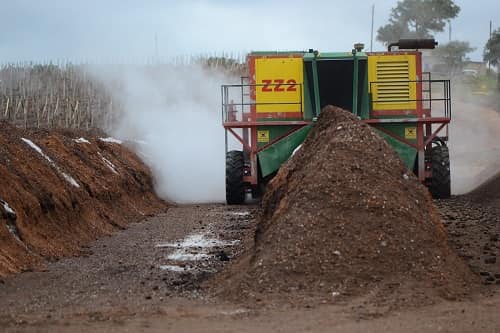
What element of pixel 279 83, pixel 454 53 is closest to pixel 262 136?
pixel 279 83

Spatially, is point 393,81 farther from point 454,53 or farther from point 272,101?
point 454,53

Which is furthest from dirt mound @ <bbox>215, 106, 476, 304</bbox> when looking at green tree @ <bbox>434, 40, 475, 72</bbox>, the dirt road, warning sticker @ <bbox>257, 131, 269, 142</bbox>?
green tree @ <bbox>434, 40, 475, 72</bbox>

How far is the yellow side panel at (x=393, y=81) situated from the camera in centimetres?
1984

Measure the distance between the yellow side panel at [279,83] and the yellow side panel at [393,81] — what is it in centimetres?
162

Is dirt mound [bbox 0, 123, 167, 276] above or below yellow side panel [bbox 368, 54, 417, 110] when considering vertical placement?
below

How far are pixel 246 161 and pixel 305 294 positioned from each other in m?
11.9

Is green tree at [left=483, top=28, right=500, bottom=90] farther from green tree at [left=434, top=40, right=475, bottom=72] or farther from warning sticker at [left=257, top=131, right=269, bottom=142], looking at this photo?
warning sticker at [left=257, top=131, right=269, bottom=142]

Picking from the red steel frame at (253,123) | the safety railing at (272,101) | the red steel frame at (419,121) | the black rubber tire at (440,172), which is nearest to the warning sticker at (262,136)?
the red steel frame at (253,123)

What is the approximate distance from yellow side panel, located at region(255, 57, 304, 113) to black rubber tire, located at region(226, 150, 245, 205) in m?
1.54

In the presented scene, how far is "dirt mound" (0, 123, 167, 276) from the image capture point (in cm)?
1345

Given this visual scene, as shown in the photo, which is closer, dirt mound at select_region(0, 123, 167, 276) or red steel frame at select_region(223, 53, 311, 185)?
dirt mound at select_region(0, 123, 167, 276)

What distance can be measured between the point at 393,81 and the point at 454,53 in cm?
5991

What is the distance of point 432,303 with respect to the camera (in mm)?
8891

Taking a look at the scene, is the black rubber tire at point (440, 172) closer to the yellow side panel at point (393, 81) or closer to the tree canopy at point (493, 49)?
the yellow side panel at point (393, 81)
